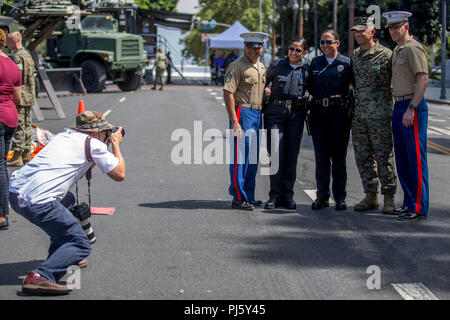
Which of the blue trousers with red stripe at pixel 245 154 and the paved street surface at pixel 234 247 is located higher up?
the blue trousers with red stripe at pixel 245 154

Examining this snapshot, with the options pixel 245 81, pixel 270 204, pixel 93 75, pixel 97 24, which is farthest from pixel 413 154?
pixel 97 24

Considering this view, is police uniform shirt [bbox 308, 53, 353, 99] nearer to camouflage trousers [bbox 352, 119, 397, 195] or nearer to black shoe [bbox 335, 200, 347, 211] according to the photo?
camouflage trousers [bbox 352, 119, 397, 195]

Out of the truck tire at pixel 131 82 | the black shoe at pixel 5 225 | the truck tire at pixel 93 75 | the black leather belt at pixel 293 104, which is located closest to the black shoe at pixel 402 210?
the black leather belt at pixel 293 104

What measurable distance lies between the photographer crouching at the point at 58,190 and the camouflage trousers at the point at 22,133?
5.71 meters

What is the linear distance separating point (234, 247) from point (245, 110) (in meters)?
1.88

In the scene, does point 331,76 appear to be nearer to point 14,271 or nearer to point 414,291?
point 414,291

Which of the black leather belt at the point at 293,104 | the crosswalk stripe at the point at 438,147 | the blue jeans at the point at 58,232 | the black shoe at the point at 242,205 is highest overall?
the black leather belt at the point at 293,104

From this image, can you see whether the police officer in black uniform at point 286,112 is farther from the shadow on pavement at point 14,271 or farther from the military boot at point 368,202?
the shadow on pavement at point 14,271

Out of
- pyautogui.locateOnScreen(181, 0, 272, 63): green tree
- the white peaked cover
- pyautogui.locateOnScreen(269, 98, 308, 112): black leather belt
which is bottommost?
pyautogui.locateOnScreen(269, 98, 308, 112): black leather belt

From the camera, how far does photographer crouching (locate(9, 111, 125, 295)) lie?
4910 millimetres

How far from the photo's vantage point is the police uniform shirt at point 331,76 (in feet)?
24.3

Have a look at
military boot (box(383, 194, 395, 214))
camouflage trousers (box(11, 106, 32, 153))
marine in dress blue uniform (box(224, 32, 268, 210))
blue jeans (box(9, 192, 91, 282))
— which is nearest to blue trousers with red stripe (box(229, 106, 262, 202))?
marine in dress blue uniform (box(224, 32, 268, 210))

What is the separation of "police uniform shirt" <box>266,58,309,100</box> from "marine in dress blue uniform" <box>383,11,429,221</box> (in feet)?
3.06

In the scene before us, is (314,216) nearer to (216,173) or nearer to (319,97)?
(319,97)
